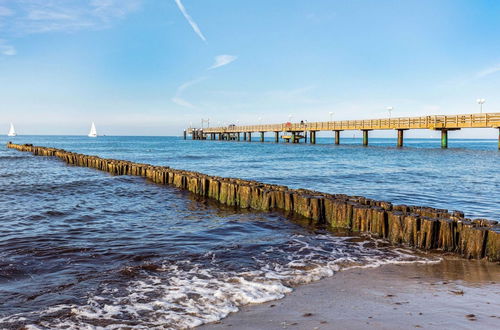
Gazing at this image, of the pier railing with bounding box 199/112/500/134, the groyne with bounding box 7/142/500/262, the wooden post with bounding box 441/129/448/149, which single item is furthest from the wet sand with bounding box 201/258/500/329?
the wooden post with bounding box 441/129/448/149

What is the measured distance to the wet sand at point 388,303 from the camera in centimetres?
451

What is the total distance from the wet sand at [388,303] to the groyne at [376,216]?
0.83m

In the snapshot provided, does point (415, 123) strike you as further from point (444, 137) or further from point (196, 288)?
point (196, 288)

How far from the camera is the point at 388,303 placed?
203 inches

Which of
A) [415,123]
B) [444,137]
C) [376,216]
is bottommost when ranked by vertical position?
[376,216]

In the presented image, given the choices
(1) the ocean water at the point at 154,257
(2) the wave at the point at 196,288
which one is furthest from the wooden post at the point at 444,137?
(2) the wave at the point at 196,288

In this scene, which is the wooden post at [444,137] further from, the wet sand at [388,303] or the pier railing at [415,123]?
the wet sand at [388,303]

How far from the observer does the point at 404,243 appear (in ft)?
27.6

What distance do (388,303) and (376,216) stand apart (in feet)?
13.7

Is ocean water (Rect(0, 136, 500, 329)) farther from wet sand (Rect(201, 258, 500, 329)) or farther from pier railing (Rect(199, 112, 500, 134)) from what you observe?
pier railing (Rect(199, 112, 500, 134))

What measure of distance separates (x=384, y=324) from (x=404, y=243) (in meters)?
4.35

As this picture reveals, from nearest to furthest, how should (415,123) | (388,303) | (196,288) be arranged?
(388,303) → (196,288) → (415,123)

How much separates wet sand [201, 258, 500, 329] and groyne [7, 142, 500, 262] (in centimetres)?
83

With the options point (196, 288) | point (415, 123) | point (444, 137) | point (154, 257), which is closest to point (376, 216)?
point (196, 288)
